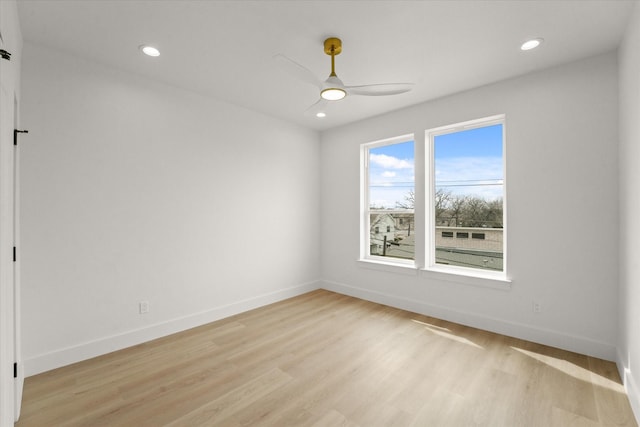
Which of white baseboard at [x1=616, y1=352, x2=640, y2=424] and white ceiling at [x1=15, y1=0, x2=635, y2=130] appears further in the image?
white ceiling at [x1=15, y1=0, x2=635, y2=130]

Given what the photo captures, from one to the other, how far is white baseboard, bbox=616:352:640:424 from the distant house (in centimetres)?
265

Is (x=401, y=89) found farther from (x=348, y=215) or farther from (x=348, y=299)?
(x=348, y=299)

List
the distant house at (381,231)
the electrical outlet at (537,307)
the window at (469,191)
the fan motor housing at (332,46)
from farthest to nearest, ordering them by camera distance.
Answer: the distant house at (381,231), the window at (469,191), the electrical outlet at (537,307), the fan motor housing at (332,46)

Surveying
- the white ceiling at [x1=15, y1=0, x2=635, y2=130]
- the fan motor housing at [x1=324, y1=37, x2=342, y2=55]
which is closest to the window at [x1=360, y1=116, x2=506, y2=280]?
the white ceiling at [x1=15, y1=0, x2=635, y2=130]

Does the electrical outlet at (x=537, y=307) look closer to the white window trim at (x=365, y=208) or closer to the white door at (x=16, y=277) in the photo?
the white window trim at (x=365, y=208)

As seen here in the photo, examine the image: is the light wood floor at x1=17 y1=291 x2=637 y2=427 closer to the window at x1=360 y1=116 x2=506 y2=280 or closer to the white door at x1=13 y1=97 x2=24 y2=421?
the white door at x1=13 y1=97 x2=24 y2=421

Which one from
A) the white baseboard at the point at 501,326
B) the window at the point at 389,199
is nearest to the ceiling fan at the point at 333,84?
the window at the point at 389,199

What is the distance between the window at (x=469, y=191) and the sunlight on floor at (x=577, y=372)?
1.02 m

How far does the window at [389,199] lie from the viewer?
4312 millimetres

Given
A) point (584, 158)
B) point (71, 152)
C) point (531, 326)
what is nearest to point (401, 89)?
point (584, 158)

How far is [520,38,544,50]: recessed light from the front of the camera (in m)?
2.49

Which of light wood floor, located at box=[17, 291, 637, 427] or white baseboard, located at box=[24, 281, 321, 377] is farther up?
white baseboard, located at box=[24, 281, 321, 377]

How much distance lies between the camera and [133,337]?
304 centimetres

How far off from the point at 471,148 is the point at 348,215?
2017 mm
